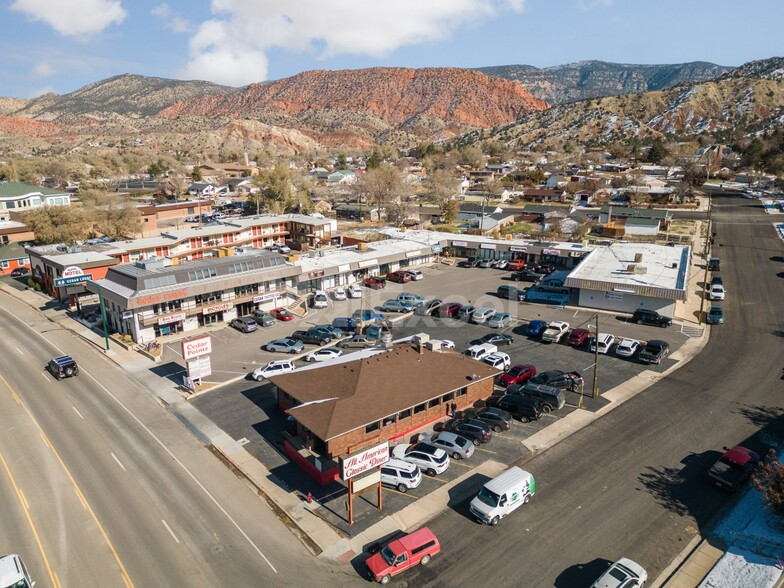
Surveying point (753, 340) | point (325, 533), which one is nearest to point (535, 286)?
point (753, 340)

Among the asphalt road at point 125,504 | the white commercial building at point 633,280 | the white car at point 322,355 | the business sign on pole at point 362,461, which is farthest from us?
the white commercial building at point 633,280

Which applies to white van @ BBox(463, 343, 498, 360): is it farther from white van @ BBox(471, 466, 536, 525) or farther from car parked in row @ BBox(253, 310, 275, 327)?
car parked in row @ BBox(253, 310, 275, 327)

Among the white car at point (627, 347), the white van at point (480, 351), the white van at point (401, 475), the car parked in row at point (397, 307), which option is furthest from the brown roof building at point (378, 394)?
the car parked in row at point (397, 307)

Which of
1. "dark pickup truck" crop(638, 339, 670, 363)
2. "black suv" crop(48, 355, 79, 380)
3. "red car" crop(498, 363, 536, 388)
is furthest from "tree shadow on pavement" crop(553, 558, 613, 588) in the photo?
"black suv" crop(48, 355, 79, 380)

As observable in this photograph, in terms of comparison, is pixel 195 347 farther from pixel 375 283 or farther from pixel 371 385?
pixel 375 283

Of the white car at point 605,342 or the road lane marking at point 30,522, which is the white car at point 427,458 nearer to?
the road lane marking at point 30,522

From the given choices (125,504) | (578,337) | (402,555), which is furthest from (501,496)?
(578,337)
